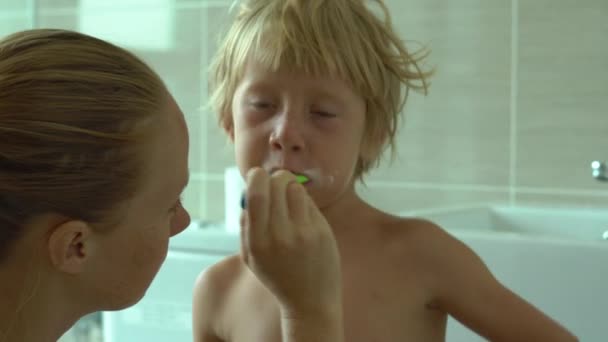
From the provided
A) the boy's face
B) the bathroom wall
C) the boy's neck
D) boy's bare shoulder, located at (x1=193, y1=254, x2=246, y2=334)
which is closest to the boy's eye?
the boy's face

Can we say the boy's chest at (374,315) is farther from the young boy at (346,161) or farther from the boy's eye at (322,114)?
the boy's eye at (322,114)

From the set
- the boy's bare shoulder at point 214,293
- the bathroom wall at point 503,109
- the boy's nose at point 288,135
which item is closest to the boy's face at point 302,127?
the boy's nose at point 288,135

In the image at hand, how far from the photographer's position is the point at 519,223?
53.1 inches

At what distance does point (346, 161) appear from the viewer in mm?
858

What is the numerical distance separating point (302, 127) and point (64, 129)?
0.28 m

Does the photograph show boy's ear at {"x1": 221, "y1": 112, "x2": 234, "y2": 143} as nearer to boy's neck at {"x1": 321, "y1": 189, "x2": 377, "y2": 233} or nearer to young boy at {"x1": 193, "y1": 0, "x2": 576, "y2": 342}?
young boy at {"x1": 193, "y1": 0, "x2": 576, "y2": 342}

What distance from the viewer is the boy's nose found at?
0.82 m

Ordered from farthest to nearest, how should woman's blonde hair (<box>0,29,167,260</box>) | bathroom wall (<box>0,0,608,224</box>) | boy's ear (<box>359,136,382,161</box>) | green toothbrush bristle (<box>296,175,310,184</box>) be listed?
bathroom wall (<box>0,0,608,224</box>) → boy's ear (<box>359,136,382,161</box>) → green toothbrush bristle (<box>296,175,310,184</box>) → woman's blonde hair (<box>0,29,167,260</box>)

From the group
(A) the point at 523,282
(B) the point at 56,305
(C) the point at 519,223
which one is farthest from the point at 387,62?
(C) the point at 519,223

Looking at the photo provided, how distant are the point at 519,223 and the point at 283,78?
63cm

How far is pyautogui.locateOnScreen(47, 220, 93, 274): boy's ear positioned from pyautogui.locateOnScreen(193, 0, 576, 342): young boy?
224mm

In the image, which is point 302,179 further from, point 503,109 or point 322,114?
point 503,109

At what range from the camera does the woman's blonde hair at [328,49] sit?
2.78ft

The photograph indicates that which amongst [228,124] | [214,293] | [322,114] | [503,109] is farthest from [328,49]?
[503,109]
